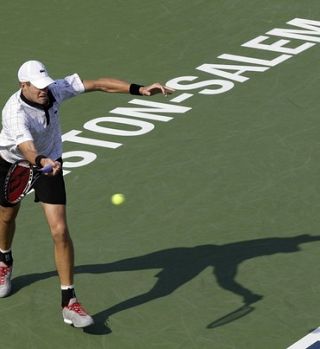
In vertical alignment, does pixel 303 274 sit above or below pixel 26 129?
below

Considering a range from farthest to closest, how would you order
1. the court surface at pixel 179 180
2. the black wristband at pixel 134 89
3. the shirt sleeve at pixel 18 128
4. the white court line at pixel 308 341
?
the black wristband at pixel 134 89
the court surface at pixel 179 180
the shirt sleeve at pixel 18 128
the white court line at pixel 308 341

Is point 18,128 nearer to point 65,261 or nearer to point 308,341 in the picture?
point 65,261

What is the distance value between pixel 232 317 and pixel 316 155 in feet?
12.2

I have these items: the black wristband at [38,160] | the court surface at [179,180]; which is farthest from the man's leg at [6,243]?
the black wristband at [38,160]

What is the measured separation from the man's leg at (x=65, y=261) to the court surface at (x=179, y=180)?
160 millimetres

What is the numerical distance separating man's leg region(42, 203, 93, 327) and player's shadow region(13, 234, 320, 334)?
1.36 feet

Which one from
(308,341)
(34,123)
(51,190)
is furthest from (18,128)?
(308,341)

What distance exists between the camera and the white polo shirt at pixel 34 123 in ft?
37.6

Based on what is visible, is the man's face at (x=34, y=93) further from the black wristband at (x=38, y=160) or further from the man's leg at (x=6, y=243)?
the man's leg at (x=6, y=243)

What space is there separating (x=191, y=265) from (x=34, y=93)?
7.98ft

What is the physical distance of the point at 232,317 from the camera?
461 inches

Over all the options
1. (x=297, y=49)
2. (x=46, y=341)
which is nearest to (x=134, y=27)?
(x=297, y=49)

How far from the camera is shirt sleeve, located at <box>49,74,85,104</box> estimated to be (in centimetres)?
1188

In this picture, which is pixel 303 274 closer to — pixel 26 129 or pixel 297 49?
pixel 26 129
